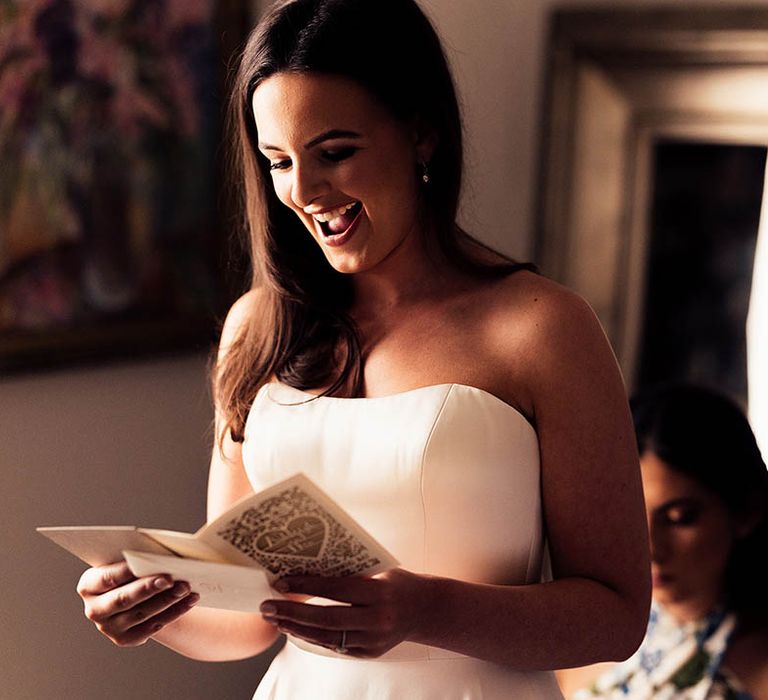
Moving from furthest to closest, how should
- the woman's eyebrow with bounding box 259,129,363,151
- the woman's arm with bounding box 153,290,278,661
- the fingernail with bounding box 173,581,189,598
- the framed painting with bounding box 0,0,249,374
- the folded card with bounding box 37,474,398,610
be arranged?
the framed painting with bounding box 0,0,249,374, the woman's arm with bounding box 153,290,278,661, the woman's eyebrow with bounding box 259,129,363,151, the fingernail with bounding box 173,581,189,598, the folded card with bounding box 37,474,398,610

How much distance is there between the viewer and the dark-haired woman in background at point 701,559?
2.28 meters

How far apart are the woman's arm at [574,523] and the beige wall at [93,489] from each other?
553mm

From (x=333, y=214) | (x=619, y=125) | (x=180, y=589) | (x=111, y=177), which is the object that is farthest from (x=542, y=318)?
(x=619, y=125)

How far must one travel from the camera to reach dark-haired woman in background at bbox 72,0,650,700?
1.45 metres

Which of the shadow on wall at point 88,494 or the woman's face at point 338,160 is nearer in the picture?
the woman's face at point 338,160

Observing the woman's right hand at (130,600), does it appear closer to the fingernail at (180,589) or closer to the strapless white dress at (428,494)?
the fingernail at (180,589)

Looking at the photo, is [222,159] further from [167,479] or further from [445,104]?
[445,104]

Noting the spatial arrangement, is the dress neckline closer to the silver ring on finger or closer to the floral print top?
the silver ring on finger

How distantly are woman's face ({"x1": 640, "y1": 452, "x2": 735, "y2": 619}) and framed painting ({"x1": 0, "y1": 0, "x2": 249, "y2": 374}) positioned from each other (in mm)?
919

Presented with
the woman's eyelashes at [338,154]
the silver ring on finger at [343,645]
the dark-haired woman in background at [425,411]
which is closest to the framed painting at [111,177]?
the dark-haired woman in background at [425,411]

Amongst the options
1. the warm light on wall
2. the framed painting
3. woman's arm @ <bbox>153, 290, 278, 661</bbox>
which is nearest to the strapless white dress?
woman's arm @ <bbox>153, 290, 278, 661</bbox>

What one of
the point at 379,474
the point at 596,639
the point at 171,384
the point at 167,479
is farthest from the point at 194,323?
the point at 596,639

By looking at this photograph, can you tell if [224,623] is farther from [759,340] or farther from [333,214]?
[759,340]

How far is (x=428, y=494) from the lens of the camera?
1.50m
